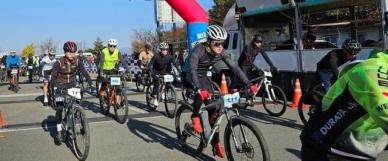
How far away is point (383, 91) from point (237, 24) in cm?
1402

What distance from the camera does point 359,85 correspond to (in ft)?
8.07

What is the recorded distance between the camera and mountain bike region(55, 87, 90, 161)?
6.88m

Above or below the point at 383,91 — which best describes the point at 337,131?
below

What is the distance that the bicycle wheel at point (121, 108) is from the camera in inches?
402

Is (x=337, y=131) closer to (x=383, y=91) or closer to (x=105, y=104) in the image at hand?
(x=383, y=91)

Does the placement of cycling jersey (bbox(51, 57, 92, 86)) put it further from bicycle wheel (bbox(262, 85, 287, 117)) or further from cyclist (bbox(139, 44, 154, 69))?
cyclist (bbox(139, 44, 154, 69))

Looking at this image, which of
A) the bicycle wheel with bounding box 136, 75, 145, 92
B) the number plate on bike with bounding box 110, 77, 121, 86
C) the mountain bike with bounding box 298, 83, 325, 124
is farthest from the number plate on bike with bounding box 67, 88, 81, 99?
the bicycle wheel with bounding box 136, 75, 145, 92

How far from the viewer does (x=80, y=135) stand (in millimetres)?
7141

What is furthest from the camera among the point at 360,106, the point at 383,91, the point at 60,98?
the point at 60,98

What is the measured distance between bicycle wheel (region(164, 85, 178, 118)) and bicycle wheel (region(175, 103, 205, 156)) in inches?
135

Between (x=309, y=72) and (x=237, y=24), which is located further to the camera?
(x=237, y=24)

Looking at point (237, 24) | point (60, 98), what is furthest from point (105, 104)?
point (237, 24)

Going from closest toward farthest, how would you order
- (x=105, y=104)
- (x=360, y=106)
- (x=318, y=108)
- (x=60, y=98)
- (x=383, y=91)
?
(x=383, y=91) < (x=360, y=106) < (x=318, y=108) < (x=60, y=98) < (x=105, y=104)

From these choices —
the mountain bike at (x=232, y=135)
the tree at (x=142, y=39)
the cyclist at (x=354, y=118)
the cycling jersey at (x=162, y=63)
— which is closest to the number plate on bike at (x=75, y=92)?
the mountain bike at (x=232, y=135)
